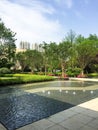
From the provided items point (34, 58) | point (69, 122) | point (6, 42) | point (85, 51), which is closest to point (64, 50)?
point (85, 51)

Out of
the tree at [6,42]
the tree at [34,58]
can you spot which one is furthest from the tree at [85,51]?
the tree at [6,42]

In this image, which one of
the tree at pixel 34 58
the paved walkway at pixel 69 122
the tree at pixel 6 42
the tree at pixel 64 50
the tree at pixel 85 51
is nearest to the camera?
the paved walkway at pixel 69 122

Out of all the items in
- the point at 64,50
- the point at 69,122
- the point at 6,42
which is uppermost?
the point at 64,50

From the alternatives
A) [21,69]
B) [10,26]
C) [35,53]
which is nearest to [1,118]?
[10,26]

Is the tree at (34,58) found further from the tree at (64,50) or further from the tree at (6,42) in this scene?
the tree at (6,42)

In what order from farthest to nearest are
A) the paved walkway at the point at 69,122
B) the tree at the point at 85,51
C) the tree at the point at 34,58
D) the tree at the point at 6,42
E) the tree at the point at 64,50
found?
the tree at the point at 34,58
the tree at the point at 85,51
the tree at the point at 64,50
the tree at the point at 6,42
the paved walkway at the point at 69,122

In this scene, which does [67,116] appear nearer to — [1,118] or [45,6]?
[1,118]

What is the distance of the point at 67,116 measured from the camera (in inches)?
186

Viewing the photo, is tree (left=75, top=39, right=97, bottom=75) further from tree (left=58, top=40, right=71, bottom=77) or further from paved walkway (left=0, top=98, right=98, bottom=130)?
paved walkway (left=0, top=98, right=98, bottom=130)

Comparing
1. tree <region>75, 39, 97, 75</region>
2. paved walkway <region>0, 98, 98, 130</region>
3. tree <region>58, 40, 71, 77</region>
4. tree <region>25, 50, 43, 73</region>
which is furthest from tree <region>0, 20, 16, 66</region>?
tree <region>25, 50, 43, 73</region>

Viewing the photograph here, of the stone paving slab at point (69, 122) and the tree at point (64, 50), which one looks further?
the tree at point (64, 50)

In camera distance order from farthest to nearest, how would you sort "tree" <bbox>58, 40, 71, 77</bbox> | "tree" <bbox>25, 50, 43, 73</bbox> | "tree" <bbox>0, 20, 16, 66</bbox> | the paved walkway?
"tree" <bbox>25, 50, 43, 73</bbox> < "tree" <bbox>58, 40, 71, 77</bbox> < "tree" <bbox>0, 20, 16, 66</bbox> < the paved walkway

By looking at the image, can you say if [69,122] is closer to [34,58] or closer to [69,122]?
[69,122]

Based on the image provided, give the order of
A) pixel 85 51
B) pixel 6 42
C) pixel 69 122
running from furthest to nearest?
pixel 85 51, pixel 6 42, pixel 69 122
